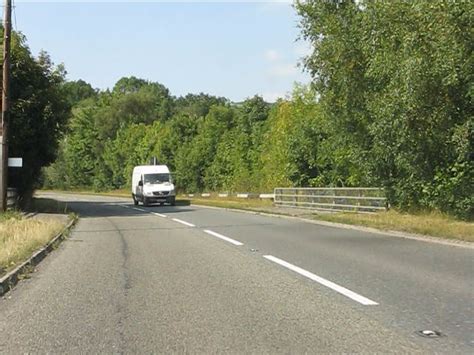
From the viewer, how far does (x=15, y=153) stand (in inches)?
1252

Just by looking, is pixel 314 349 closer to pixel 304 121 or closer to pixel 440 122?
pixel 440 122

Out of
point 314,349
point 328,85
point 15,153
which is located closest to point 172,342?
point 314,349

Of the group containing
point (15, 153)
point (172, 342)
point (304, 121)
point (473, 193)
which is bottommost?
point (172, 342)

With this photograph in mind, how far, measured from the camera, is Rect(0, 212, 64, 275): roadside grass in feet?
40.4

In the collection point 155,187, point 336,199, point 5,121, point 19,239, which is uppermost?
point 5,121

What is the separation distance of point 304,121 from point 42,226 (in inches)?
942

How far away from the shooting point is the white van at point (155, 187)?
42.6 meters

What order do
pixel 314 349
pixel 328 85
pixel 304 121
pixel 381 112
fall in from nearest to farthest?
pixel 314 349 < pixel 381 112 < pixel 328 85 < pixel 304 121

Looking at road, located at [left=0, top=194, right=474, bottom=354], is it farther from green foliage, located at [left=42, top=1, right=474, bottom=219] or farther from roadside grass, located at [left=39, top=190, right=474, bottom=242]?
green foliage, located at [left=42, top=1, right=474, bottom=219]

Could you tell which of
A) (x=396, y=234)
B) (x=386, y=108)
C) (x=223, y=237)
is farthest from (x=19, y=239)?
(x=386, y=108)

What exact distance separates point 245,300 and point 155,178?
35182 millimetres

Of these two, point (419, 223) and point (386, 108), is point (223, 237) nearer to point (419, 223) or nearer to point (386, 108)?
point (419, 223)

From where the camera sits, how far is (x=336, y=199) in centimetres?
2914

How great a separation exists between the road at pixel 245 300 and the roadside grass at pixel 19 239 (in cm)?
55
